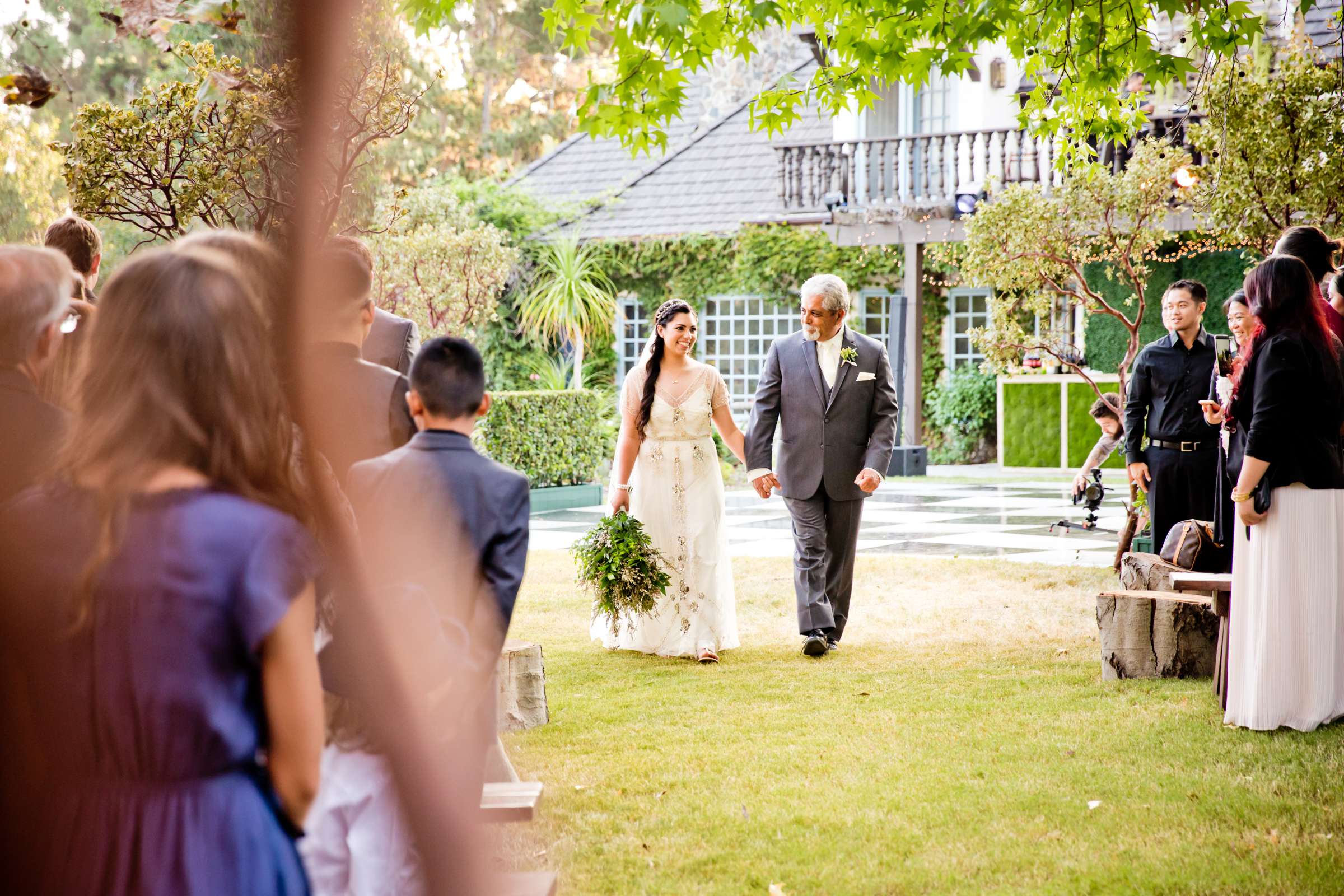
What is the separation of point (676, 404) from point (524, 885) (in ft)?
14.1

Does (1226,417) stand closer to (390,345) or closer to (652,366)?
(652,366)

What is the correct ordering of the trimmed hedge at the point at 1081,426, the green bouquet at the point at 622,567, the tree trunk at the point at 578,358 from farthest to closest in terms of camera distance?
the tree trunk at the point at 578,358 → the trimmed hedge at the point at 1081,426 → the green bouquet at the point at 622,567

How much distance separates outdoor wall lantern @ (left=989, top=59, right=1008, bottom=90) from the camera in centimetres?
1997

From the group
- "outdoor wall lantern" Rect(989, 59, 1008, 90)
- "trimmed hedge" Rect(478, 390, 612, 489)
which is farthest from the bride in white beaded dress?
"outdoor wall lantern" Rect(989, 59, 1008, 90)

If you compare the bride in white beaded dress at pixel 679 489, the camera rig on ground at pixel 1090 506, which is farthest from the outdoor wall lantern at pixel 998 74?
the bride in white beaded dress at pixel 679 489

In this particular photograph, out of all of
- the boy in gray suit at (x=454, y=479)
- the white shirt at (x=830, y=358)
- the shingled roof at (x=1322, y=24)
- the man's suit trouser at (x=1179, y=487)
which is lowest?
the man's suit trouser at (x=1179, y=487)

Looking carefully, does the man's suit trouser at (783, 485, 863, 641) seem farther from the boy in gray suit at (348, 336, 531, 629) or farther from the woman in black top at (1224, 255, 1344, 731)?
the boy in gray suit at (348, 336, 531, 629)

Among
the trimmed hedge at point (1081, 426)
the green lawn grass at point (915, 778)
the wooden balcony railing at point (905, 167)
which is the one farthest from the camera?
the wooden balcony railing at point (905, 167)

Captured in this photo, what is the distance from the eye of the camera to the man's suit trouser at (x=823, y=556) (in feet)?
23.6

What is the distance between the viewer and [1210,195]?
9.44 metres

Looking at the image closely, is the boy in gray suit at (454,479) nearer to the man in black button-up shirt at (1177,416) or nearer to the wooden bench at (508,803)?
the wooden bench at (508,803)

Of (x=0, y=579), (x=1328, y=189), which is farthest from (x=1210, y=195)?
(x=0, y=579)

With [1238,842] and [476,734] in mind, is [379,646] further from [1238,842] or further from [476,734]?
[1238,842]

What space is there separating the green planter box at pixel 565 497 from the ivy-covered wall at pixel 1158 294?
845cm
